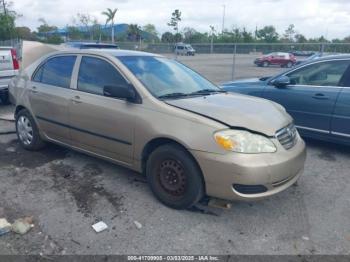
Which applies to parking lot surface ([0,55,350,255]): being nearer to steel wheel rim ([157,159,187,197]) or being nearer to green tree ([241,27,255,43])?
steel wheel rim ([157,159,187,197])

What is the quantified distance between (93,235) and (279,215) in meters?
1.87

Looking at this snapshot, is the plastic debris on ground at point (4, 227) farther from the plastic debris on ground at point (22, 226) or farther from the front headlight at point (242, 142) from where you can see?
the front headlight at point (242, 142)

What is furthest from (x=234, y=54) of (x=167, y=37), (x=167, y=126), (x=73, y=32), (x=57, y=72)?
(x=167, y=37)

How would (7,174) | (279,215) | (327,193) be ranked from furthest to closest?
(7,174), (327,193), (279,215)

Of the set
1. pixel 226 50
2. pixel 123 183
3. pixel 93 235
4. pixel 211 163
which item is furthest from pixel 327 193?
pixel 226 50

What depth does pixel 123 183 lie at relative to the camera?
4.11 metres

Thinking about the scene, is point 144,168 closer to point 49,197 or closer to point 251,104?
point 49,197

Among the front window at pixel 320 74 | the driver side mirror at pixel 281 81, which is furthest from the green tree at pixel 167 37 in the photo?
the front window at pixel 320 74

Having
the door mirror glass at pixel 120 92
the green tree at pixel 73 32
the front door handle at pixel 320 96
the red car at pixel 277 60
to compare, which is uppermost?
the green tree at pixel 73 32

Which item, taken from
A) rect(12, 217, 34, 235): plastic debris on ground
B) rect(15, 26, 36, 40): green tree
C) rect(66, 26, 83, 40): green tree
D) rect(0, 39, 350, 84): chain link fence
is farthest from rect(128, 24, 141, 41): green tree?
rect(12, 217, 34, 235): plastic debris on ground

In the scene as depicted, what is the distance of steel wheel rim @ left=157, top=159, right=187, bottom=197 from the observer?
11.0 ft

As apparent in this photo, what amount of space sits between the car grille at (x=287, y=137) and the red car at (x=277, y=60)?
480 inches

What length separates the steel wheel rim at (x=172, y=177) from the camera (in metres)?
3.35

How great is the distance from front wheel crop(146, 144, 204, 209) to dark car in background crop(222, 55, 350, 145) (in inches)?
115
